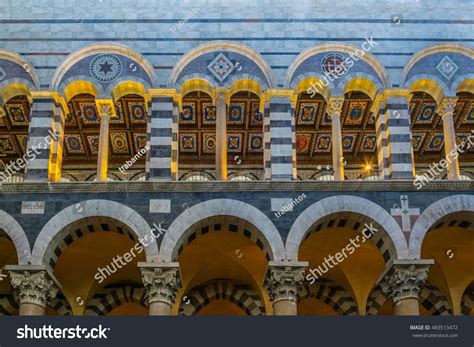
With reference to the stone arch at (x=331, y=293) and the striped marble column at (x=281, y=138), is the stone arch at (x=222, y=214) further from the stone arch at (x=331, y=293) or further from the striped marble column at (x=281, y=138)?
the stone arch at (x=331, y=293)

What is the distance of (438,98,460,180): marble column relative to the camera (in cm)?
1936

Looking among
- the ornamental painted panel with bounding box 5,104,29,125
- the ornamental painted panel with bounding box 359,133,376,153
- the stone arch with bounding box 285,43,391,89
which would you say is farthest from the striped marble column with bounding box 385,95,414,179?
the ornamental painted panel with bounding box 5,104,29,125

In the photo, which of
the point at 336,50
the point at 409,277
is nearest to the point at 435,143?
the point at 336,50

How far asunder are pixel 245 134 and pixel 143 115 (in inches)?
127

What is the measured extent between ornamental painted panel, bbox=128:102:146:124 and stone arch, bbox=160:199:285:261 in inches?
222

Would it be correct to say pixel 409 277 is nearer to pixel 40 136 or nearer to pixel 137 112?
pixel 40 136

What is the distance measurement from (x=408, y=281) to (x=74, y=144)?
11.8 m

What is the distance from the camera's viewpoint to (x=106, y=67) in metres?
20.3

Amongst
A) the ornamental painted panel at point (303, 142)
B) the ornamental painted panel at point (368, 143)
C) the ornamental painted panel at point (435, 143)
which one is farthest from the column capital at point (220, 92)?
the ornamental painted panel at point (435, 143)

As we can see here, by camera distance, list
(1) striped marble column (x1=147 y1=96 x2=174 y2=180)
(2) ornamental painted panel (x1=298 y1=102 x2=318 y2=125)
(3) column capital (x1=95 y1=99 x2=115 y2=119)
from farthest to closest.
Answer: (2) ornamental painted panel (x1=298 y1=102 x2=318 y2=125), (3) column capital (x1=95 y1=99 x2=115 y2=119), (1) striped marble column (x1=147 y1=96 x2=174 y2=180)

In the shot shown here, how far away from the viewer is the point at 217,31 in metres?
20.8

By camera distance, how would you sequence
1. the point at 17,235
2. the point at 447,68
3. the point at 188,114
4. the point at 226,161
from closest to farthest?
the point at 17,235
the point at 447,68
the point at 226,161
the point at 188,114

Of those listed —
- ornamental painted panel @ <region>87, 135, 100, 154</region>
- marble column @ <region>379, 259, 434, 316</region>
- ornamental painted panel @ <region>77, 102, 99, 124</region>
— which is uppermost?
ornamental painted panel @ <region>77, 102, 99, 124</region>

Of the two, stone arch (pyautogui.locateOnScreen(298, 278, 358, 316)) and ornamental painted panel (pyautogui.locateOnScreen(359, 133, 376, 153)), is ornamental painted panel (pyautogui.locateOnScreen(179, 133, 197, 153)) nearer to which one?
ornamental painted panel (pyautogui.locateOnScreen(359, 133, 376, 153))
